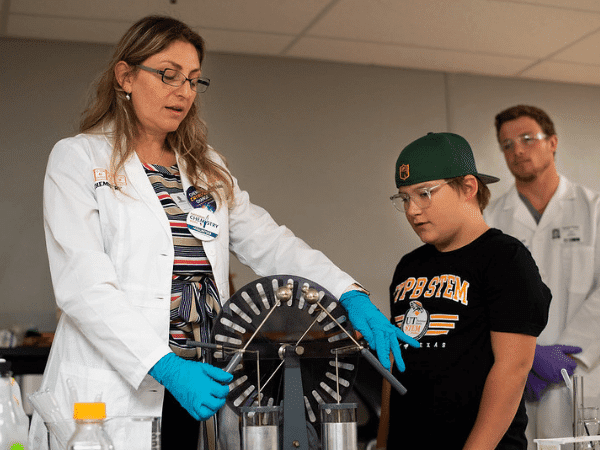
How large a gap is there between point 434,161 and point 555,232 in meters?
1.47

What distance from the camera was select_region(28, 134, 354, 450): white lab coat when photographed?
1.31 m

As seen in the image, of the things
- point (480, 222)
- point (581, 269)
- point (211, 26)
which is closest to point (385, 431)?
point (480, 222)

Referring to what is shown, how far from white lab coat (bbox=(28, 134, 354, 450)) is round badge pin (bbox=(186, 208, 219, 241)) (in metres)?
0.02

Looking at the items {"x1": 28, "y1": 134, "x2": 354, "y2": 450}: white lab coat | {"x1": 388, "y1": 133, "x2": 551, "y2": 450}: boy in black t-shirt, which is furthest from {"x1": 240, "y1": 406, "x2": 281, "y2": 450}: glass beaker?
{"x1": 388, "y1": 133, "x2": 551, "y2": 450}: boy in black t-shirt

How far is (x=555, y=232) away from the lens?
2.88m

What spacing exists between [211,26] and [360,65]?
1.18m

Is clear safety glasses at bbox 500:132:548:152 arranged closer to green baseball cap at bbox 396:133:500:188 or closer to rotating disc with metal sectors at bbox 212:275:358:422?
green baseball cap at bbox 396:133:500:188

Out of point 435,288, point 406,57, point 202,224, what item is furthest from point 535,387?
point 406,57

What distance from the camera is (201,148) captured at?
1.72 meters

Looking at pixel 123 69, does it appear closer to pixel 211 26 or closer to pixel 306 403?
pixel 306 403

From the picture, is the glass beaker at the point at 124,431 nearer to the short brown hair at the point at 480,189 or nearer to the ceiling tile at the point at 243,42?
the short brown hair at the point at 480,189

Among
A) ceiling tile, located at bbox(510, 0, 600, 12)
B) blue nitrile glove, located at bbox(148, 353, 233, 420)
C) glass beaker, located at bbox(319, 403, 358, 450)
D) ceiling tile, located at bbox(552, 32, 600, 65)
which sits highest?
ceiling tile, located at bbox(552, 32, 600, 65)

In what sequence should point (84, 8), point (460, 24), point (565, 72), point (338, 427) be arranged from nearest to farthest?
1. point (338, 427)
2. point (84, 8)
3. point (460, 24)
4. point (565, 72)

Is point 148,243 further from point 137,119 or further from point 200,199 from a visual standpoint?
point 137,119
